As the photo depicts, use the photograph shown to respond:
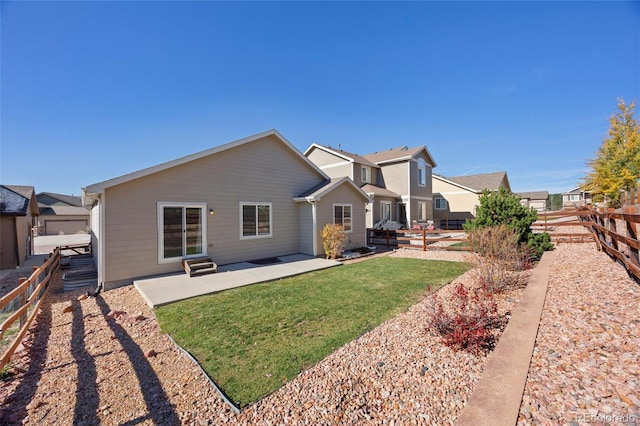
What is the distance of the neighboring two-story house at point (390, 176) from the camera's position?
20625 millimetres

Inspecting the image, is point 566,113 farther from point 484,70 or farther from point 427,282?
point 427,282

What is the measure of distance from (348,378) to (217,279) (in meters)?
6.32

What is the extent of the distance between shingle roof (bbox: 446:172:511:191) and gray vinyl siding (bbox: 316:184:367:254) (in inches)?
868

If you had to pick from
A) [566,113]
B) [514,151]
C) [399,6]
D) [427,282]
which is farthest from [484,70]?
[514,151]

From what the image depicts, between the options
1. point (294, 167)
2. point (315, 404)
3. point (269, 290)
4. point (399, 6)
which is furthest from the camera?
point (294, 167)

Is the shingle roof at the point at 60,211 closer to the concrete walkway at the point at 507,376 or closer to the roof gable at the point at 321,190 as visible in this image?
the roof gable at the point at 321,190

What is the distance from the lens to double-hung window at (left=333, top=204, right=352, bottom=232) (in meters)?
12.9

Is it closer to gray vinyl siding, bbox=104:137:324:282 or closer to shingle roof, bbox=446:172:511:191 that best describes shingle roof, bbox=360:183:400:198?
gray vinyl siding, bbox=104:137:324:282

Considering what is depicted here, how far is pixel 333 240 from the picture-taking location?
11664 millimetres

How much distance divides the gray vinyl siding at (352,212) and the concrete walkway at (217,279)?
6.88 feet

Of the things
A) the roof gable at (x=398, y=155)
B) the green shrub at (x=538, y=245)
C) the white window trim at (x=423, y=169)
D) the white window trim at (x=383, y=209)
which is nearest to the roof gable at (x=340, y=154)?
the roof gable at (x=398, y=155)

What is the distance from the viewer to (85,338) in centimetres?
477

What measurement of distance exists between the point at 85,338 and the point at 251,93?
1348 cm

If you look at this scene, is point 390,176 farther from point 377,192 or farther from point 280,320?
point 280,320
